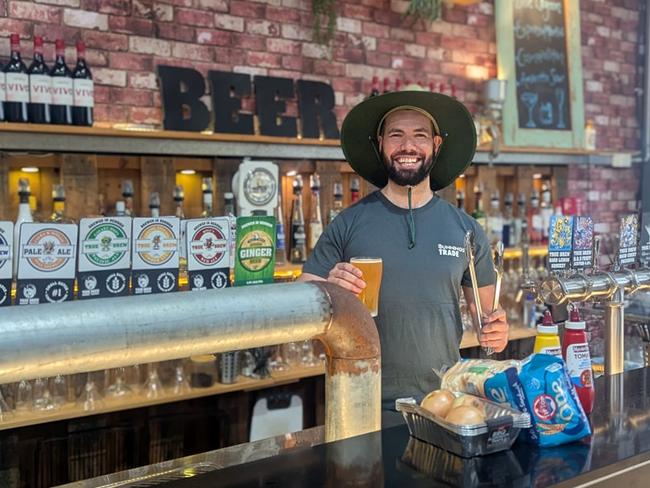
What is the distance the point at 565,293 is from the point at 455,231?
0.69 metres

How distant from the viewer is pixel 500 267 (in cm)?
149

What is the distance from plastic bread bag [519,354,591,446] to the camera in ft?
3.68

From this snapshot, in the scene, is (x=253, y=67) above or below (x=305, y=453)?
above

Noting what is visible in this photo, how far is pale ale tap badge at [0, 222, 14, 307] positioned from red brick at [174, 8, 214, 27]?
237cm

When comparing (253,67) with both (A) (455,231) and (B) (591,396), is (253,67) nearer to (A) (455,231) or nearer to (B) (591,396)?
(A) (455,231)

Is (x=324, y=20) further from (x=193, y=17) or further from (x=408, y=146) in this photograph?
(x=408, y=146)

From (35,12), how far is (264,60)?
111 cm

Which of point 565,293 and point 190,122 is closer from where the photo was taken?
point 565,293

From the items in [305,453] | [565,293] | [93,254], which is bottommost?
[305,453]

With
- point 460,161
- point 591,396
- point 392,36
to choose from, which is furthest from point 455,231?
point 392,36

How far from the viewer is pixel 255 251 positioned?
1355 millimetres

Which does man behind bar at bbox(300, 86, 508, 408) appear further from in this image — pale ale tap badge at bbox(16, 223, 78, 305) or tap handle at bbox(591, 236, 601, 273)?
pale ale tap badge at bbox(16, 223, 78, 305)

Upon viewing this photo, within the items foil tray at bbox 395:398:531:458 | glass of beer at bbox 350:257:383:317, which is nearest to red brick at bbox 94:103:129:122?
glass of beer at bbox 350:257:383:317

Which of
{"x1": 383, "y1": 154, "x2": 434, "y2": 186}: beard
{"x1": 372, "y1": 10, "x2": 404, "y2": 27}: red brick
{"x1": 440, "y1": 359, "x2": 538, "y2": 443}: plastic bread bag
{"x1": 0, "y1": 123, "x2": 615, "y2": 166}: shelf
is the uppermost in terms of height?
{"x1": 372, "y1": 10, "x2": 404, "y2": 27}: red brick
